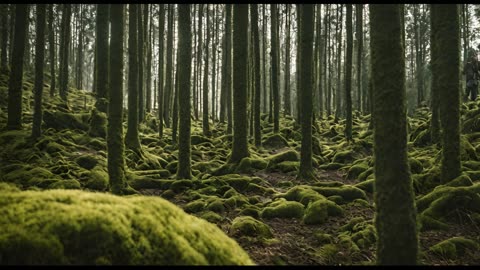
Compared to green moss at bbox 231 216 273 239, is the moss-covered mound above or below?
above

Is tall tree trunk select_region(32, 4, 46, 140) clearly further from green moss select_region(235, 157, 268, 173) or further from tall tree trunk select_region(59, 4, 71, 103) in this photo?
tall tree trunk select_region(59, 4, 71, 103)

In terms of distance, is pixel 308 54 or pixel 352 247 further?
pixel 308 54

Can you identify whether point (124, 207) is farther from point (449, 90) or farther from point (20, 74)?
point (20, 74)

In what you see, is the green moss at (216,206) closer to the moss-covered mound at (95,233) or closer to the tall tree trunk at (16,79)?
the moss-covered mound at (95,233)

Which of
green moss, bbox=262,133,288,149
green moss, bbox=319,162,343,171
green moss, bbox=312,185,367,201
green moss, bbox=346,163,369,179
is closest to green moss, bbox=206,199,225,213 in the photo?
green moss, bbox=312,185,367,201

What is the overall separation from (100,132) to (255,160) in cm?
678

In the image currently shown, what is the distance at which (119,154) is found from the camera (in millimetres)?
9352

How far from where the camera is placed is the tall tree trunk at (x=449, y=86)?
8.08m

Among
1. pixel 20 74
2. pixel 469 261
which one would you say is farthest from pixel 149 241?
pixel 20 74

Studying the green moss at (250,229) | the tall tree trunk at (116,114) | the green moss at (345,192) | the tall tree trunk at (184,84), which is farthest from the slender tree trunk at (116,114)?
the green moss at (345,192)

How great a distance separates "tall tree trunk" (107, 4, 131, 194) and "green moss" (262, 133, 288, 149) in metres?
10.4

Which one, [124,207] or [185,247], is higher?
[124,207]

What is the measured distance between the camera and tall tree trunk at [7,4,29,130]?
13898 mm
